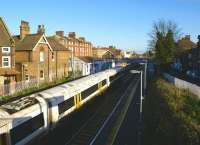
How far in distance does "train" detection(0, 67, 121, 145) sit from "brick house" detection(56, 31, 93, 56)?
171ft

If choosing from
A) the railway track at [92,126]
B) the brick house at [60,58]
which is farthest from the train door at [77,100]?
the brick house at [60,58]

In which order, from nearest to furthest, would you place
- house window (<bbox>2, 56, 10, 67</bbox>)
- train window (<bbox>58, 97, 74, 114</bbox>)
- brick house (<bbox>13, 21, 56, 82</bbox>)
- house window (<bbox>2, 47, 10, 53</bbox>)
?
train window (<bbox>58, 97, 74, 114</bbox>) → house window (<bbox>2, 56, 10, 67</bbox>) → house window (<bbox>2, 47, 10, 53</bbox>) → brick house (<bbox>13, 21, 56, 82</bbox>)

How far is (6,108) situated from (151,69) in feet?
197

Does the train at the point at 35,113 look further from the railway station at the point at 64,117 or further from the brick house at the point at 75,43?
the brick house at the point at 75,43

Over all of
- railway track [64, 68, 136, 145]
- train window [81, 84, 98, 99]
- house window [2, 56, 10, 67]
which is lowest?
railway track [64, 68, 136, 145]

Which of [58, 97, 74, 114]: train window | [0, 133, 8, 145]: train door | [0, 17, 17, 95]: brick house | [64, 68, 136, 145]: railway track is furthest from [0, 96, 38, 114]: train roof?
[0, 17, 17, 95]: brick house

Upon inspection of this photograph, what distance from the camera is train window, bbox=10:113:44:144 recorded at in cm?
1534

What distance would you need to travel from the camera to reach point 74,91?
26094mm

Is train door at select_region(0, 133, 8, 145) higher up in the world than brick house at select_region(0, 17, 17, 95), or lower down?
lower down

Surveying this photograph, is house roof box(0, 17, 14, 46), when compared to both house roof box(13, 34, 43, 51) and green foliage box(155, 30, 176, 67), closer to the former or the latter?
house roof box(13, 34, 43, 51)

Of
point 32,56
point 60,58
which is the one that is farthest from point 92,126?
point 60,58

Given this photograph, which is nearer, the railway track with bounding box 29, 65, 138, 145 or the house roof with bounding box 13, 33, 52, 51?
the railway track with bounding box 29, 65, 138, 145

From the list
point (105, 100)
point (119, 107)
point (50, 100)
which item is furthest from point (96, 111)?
point (50, 100)

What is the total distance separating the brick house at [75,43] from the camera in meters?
78.2
